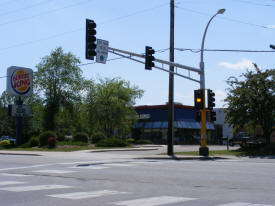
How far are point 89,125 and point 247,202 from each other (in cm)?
4795

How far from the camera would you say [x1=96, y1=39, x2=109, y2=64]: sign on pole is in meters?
20.3

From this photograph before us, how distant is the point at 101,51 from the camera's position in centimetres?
2045

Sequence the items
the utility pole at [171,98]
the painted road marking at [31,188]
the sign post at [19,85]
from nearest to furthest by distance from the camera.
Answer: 1. the painted road marking at [31,188]
2. the utility pole at [171,98]
3. the sign post at [19,85]

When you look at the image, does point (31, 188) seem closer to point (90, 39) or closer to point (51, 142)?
point (90, 39)

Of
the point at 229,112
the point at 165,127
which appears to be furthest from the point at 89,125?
the point at 229,112

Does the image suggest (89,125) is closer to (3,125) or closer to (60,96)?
(60,96)

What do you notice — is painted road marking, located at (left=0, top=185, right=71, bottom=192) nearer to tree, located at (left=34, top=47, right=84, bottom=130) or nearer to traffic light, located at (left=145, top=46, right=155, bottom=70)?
traffic light, located at (left=145, top=46, right=155, bottom=70)

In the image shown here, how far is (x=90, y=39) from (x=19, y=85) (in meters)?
29.8

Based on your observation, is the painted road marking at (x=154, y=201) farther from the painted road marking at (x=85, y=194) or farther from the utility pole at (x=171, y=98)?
the utility pole at (x=171, y=98)

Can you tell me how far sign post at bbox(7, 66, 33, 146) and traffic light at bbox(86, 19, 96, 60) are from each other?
28.8 metres

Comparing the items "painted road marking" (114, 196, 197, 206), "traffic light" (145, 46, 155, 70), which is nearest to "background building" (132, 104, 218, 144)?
"traffic light" (145, 46, 155, 70)

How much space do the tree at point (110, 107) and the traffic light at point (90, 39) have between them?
3284cm

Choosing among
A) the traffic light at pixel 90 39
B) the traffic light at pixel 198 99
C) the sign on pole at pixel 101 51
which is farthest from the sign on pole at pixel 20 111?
the traffic light at pixel 90 39

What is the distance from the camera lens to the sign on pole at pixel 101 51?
20.3 m
